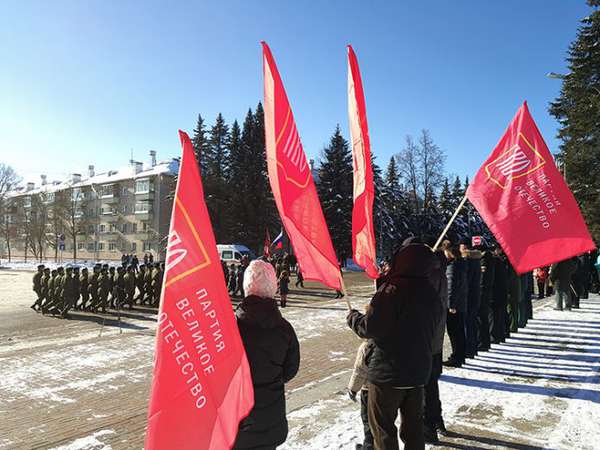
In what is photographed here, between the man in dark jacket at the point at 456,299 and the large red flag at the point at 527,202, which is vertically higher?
the large red flag at the point at 527,202

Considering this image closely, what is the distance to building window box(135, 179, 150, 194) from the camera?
57.2m

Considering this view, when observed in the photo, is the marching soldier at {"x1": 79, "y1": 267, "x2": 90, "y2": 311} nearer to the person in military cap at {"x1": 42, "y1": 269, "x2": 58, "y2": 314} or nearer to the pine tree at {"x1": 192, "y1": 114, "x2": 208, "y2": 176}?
the person in military cap at {"x1": 42, "y1": 269, "x2": 58, "y2": 314}

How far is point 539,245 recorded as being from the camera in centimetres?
410

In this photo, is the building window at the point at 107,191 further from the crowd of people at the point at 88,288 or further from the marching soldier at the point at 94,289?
the marching soldier at the point at 94,289

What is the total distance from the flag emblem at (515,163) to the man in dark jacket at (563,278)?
27.3ft

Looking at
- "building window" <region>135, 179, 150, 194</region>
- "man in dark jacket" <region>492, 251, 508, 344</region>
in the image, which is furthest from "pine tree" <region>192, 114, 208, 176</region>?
"man in dark jacket" <region>492, 251, 508, 344</region>

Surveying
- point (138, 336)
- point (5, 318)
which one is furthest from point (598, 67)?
Answer: point (5, 318)

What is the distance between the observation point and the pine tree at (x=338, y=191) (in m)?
39.2

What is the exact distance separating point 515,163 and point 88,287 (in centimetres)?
1382

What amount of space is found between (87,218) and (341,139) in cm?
4100

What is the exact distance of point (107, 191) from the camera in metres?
63.0

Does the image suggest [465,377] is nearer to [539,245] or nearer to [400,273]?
[539,245]

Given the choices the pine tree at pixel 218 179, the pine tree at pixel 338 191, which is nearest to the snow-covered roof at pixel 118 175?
the pine tree at pixel 218 179

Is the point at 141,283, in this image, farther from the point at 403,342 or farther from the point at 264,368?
the point at 403,342
